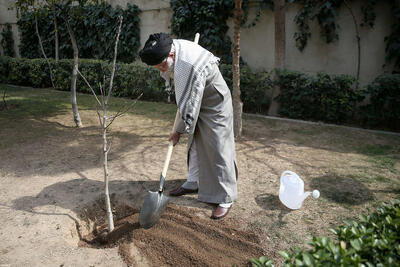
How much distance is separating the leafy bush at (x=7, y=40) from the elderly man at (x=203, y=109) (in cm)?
1379

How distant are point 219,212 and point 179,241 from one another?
1.71 feet

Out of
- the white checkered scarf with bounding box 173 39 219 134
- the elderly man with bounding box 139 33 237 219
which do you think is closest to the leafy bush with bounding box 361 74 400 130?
the elderly man with bounding box 139 33 237 219

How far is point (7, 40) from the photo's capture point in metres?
13.4

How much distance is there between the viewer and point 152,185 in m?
3.54

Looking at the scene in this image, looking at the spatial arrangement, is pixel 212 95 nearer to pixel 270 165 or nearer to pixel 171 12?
pixel 270 165

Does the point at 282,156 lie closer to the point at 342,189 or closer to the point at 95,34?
the point at 342,189

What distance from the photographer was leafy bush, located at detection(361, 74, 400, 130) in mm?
5520

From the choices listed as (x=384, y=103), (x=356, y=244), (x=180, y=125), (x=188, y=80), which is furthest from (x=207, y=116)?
(x=384, y=103)

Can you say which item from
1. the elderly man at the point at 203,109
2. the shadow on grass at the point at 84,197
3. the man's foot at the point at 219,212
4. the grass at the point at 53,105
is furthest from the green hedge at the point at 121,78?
the man's foot at the point at 219,212

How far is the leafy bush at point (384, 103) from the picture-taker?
5.52 meters

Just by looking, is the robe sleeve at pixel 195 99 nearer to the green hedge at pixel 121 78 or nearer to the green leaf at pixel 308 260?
the green leaf at pixel 308 260

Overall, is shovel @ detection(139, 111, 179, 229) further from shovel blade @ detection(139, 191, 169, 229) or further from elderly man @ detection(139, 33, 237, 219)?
elderly man @ detection(139, 33, 237, 219)

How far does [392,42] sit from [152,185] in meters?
5.85

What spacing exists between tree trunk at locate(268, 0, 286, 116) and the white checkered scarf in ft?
15.1
